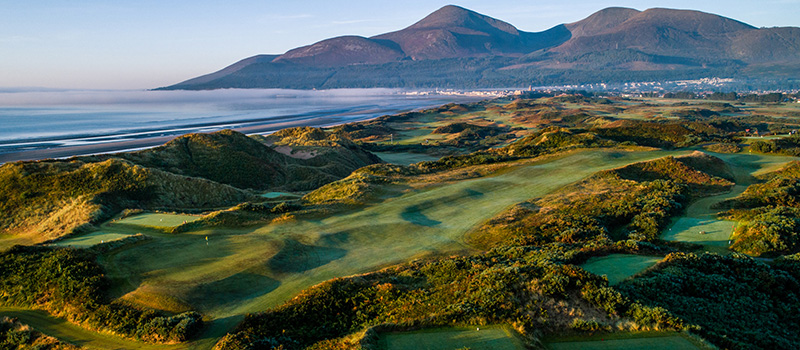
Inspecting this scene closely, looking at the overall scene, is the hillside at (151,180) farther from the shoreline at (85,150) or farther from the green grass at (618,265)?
the shoreline at (85,150)

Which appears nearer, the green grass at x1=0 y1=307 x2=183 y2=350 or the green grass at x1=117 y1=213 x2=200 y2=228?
the green grass at x1=0 y1=307 x2=183 y2=350

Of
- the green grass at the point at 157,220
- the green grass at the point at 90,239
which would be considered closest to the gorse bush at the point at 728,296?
the green grass at the point at 90,239

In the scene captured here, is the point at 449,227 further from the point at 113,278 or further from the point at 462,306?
the point at 113,278

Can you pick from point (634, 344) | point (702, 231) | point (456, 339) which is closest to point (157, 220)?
point (456, 339)

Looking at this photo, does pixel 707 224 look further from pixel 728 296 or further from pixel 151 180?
pixel 151 180

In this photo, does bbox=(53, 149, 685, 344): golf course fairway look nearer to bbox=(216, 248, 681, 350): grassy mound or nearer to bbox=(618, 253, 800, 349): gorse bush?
bbox=(216, 248, 681, 350): grassy mound

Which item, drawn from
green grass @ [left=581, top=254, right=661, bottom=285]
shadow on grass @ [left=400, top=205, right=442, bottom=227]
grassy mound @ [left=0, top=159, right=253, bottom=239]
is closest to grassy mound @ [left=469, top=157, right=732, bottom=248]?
green grass @ [left=581, top=254, right=661, bottom=285]
